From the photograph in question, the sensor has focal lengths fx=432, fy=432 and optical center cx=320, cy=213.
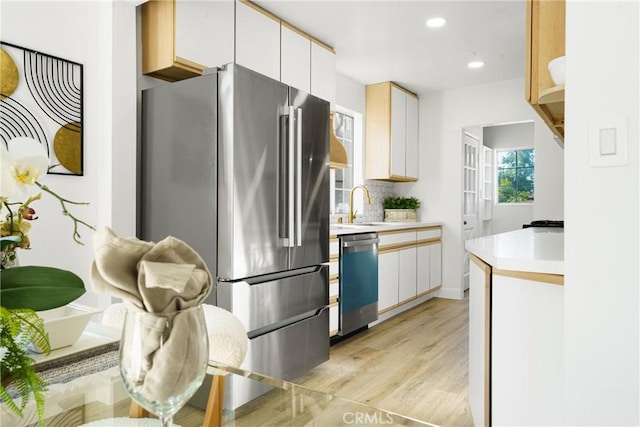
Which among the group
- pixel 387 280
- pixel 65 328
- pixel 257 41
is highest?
pixel 257 41

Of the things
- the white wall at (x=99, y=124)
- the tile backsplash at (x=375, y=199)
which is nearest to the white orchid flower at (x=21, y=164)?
the white wall at (x=99, y=124)

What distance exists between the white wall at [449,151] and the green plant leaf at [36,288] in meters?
4.95

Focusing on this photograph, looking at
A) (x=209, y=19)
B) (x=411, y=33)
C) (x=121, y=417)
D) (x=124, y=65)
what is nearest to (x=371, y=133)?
(x=411, y=33)

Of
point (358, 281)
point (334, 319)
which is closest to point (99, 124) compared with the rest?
point (334, 319)

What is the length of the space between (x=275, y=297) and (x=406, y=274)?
236 centimetres

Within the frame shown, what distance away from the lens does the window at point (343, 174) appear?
A: 15.1 ft

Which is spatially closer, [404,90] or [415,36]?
[415,36]

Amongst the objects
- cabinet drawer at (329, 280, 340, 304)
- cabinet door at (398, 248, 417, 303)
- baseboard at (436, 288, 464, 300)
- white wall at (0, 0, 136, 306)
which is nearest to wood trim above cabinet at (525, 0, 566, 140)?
cabinet drawer at (329, 280, 340, 304)

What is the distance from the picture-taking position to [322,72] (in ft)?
11.9

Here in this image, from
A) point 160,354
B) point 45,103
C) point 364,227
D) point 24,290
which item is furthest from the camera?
point 364,227

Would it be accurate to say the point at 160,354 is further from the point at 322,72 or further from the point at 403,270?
the point at 403,270

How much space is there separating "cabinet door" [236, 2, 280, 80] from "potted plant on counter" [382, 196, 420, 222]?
8.52 feet

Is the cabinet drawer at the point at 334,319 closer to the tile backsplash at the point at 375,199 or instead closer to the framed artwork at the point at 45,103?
the tile backsplash at the point at 375,199

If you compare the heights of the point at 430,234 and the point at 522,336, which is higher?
the point at 430,234
